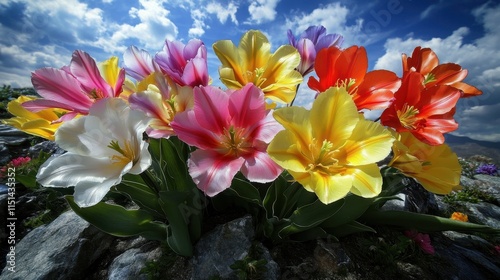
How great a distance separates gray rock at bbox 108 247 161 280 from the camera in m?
1.89

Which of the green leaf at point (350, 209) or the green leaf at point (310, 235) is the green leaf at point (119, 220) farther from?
the green leaf at point (350, 209)

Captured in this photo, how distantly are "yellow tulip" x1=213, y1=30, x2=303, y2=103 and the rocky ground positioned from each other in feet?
2.83

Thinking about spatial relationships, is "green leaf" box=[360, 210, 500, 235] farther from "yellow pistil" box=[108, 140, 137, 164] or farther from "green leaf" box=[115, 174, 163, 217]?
"yellow pistil" box=[108, 140, 137, 164]

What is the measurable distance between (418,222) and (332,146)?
4.56 feet

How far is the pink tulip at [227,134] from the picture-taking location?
3.72 ft

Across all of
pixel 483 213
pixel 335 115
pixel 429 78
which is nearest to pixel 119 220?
pixel 335 115

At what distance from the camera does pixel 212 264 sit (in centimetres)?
175

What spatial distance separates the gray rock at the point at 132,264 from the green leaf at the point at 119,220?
26 cm

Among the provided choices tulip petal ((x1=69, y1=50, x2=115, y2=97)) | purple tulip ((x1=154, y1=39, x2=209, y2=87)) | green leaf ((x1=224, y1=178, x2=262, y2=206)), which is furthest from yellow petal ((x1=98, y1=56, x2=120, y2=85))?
green leaf ((x1=224, y1=178, x2=262, y2=206))

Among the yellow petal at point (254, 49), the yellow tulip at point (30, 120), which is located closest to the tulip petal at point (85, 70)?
the yellow tulip at point (30, 120)

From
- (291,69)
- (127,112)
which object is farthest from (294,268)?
(127,112)

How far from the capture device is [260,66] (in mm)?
1655

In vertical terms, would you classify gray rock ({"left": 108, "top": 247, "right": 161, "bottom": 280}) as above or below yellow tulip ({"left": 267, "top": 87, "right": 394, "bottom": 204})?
below

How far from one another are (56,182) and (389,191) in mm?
1906
